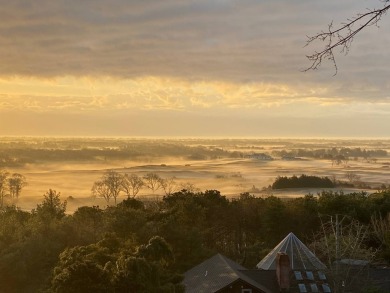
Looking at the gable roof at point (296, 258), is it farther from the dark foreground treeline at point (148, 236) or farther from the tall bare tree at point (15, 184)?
the tall bare tree at point (15, 184)

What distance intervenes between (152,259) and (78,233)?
20806 mm

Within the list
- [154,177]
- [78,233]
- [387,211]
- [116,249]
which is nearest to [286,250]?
[116,249]

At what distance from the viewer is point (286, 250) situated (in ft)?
130

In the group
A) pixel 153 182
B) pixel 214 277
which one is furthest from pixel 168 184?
pixel 214 277

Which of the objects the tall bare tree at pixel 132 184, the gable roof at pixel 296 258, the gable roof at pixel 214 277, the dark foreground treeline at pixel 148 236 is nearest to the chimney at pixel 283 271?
the gable roof at pixel 214 277

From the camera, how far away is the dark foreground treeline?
76.6 ft

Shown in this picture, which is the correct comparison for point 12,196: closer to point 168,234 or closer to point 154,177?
point 154,177

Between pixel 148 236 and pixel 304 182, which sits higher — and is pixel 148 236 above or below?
below

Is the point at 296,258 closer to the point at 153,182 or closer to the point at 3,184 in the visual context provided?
the point at 153,182

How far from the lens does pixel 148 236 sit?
41.2 m

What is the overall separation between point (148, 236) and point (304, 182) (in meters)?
57.8

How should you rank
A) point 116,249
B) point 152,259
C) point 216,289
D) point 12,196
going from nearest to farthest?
point 152,259 → point 116,249 → point 216,289 → point 12,196

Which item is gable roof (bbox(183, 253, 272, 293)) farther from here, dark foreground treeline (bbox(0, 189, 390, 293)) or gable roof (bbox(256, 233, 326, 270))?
gable roof (bbox(256, 233, 326, 270))

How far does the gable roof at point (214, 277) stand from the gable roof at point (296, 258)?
397 centimetres
